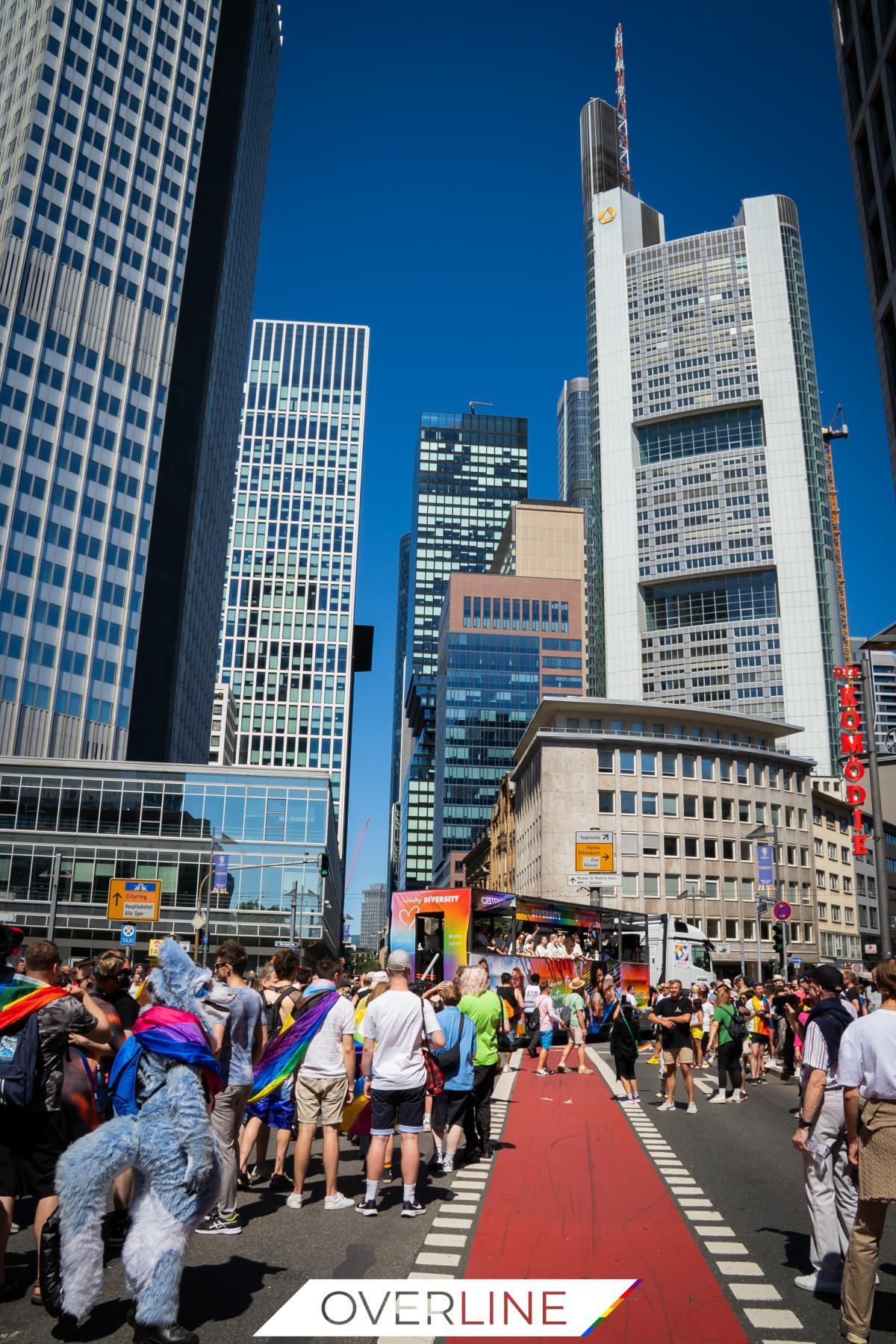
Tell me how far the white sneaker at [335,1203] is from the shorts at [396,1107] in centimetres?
65

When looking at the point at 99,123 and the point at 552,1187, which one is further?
the point at 99,123

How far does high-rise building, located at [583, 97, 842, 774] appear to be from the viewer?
125 meters

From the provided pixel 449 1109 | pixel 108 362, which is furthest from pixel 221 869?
pixel 108 362

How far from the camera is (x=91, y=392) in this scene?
74.6m

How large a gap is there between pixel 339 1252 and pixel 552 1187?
314 centimetres

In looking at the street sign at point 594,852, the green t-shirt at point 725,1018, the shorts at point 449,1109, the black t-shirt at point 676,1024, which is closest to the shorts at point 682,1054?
the black t-shirt at point 676,1024

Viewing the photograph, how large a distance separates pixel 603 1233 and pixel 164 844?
181 feet

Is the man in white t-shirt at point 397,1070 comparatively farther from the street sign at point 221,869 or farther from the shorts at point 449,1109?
the street sign at point 221,869

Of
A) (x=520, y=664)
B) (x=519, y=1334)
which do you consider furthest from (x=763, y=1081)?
(x=520, y=664)

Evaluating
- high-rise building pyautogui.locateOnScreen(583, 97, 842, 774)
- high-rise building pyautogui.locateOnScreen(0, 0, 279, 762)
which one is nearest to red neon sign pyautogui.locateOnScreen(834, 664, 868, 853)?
high-rise building pyautogui.locateOnScreen(0, 0, 279, 762)

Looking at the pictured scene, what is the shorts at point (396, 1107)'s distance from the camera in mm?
8039

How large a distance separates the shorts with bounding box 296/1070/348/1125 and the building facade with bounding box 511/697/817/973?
6157cm

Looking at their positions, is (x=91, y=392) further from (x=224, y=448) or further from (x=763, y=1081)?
(x=763, y=1081)

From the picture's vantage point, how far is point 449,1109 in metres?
10.3
